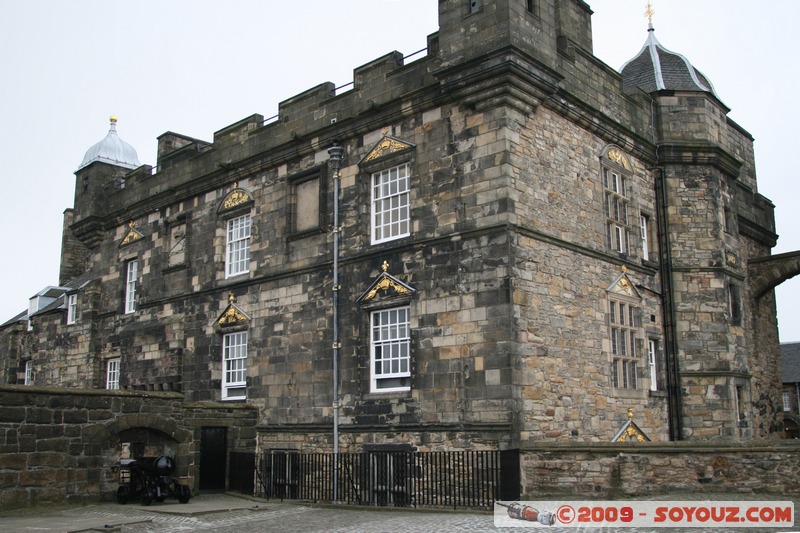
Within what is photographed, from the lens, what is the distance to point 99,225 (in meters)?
27.4

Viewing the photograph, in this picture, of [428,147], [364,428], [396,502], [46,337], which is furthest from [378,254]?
[46,337]

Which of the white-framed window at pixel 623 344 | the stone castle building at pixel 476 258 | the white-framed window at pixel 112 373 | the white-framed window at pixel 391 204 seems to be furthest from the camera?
the white-framed window at pixel 112 373

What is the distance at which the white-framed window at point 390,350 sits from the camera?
16734mm

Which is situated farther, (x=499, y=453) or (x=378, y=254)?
(x=378, y=254)

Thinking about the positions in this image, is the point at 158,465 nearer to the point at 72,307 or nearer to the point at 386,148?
the point at 386,148

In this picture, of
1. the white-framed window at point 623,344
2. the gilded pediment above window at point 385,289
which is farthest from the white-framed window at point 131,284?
the white-framed window at point 623,344

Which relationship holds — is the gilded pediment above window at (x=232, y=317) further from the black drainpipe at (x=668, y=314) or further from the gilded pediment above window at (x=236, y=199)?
the black drainpipe at (x=668, y=314)

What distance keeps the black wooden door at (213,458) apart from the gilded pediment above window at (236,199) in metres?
6.25

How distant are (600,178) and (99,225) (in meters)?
17.6

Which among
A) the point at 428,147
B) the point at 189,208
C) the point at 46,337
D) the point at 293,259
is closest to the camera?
the point at 428,147

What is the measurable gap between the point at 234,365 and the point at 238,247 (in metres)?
3.26

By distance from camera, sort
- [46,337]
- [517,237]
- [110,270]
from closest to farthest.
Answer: [517,237], [110,270], [46,337]

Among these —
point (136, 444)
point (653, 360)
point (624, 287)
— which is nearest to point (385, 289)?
point (624, 287)

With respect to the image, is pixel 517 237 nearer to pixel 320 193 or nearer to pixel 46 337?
pixel 320 193
